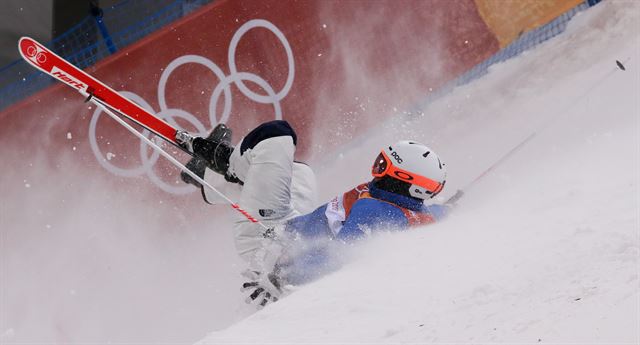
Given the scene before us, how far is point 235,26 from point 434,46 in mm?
1565

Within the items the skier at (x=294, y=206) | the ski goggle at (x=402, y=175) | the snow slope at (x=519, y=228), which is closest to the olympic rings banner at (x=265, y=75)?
the snow slope at (x=519, y=228)

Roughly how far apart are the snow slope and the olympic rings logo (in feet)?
2.58

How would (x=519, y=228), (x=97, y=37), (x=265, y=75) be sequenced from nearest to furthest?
(x=519, y=228), (x=97, y=37), (x=265, y=75)

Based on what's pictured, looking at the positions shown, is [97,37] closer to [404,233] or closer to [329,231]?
[329,231]

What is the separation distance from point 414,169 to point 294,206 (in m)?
0.86

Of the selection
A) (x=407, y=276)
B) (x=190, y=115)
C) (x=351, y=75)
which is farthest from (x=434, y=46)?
(x=407, y=276)

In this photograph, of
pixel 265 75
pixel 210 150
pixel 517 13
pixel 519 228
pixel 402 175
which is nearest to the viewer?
pixel 519 228

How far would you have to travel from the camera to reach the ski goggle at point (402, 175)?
188 inches

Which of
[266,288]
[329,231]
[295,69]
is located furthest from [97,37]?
[266,288]

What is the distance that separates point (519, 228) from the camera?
415 centimetres

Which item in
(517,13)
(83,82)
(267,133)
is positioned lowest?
Answer: (267,133)

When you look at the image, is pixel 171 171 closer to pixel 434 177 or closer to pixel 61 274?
pixel 61 274

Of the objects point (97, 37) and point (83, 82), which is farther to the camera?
point (97, 37)

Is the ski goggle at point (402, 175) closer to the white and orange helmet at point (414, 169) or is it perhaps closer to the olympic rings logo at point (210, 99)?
the white and orange helmet at point (414, 169)
